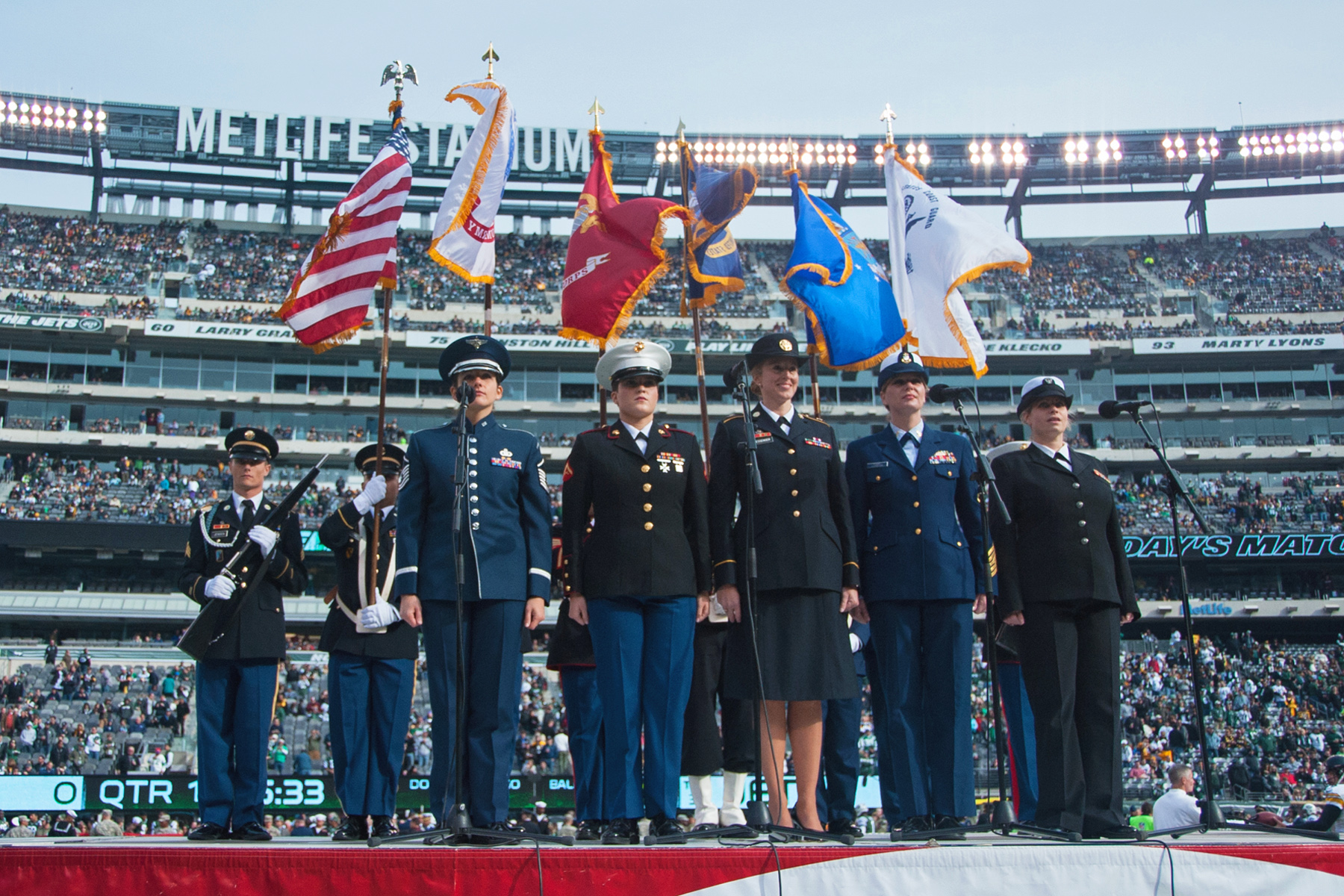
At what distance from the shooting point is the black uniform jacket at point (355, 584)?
22.0 ft

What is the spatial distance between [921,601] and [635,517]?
173cm

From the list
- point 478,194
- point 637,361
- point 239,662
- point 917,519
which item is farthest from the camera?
point 478,194

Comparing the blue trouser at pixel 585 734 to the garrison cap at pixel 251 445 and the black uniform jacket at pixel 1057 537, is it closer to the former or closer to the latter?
the garrison cap at pixel 251 445

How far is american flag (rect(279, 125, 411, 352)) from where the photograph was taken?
8.48 meters

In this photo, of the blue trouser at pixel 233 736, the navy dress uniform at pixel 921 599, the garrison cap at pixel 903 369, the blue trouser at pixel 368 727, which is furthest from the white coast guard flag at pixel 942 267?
the blue trouser at pixel 233 736

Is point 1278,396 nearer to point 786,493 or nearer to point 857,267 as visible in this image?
point 857,267

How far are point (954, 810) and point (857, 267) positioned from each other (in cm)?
519

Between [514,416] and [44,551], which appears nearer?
[44,551]

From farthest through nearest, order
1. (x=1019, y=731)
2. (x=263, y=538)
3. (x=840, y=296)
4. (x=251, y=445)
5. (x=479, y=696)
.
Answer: (x=840, y=296) < (x=1019, y=731) < (x=251, y=445) < (x=263, y=538) < (x=479, y=696)

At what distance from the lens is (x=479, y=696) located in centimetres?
557

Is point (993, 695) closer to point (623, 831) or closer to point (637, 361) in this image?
point (623, 831)

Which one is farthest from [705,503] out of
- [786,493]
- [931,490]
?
[931,490]

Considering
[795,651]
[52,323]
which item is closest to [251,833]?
[795,651]

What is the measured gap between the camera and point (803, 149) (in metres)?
47.0
